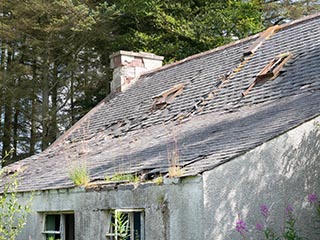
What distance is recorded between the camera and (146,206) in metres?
8.26

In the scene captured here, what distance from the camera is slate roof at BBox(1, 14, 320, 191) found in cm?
848

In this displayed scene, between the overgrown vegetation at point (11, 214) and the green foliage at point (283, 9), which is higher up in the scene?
the green foliage at point (283, 9)

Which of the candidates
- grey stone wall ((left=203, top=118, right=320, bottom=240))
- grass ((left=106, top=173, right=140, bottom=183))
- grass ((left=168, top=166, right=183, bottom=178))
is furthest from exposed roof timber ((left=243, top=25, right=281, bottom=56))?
grass ((left=168, top=166, right=183, bottom=178))

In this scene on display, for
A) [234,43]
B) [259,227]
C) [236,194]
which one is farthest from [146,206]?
[234,43]

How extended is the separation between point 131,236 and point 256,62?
5948 mm

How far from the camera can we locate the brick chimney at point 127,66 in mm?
17578

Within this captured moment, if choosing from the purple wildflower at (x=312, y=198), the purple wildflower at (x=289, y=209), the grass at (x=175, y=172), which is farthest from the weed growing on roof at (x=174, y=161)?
the purple wildflower at (x=312, y=198)

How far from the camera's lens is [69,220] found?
36.0 feet

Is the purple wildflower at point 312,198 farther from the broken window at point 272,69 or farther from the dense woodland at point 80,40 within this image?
the dense woodland at point 80,40

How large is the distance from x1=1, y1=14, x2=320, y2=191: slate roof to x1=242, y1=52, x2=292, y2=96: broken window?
14 centimetres

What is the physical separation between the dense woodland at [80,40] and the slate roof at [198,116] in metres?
6.66

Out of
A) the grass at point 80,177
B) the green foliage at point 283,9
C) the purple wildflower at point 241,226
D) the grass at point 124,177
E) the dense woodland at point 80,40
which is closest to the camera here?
the purple wildflower at point 241,226

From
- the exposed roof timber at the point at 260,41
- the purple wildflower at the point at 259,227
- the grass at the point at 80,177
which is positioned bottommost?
the purple wildflower at the point at 259,227

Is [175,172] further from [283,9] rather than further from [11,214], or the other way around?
[283,9]
